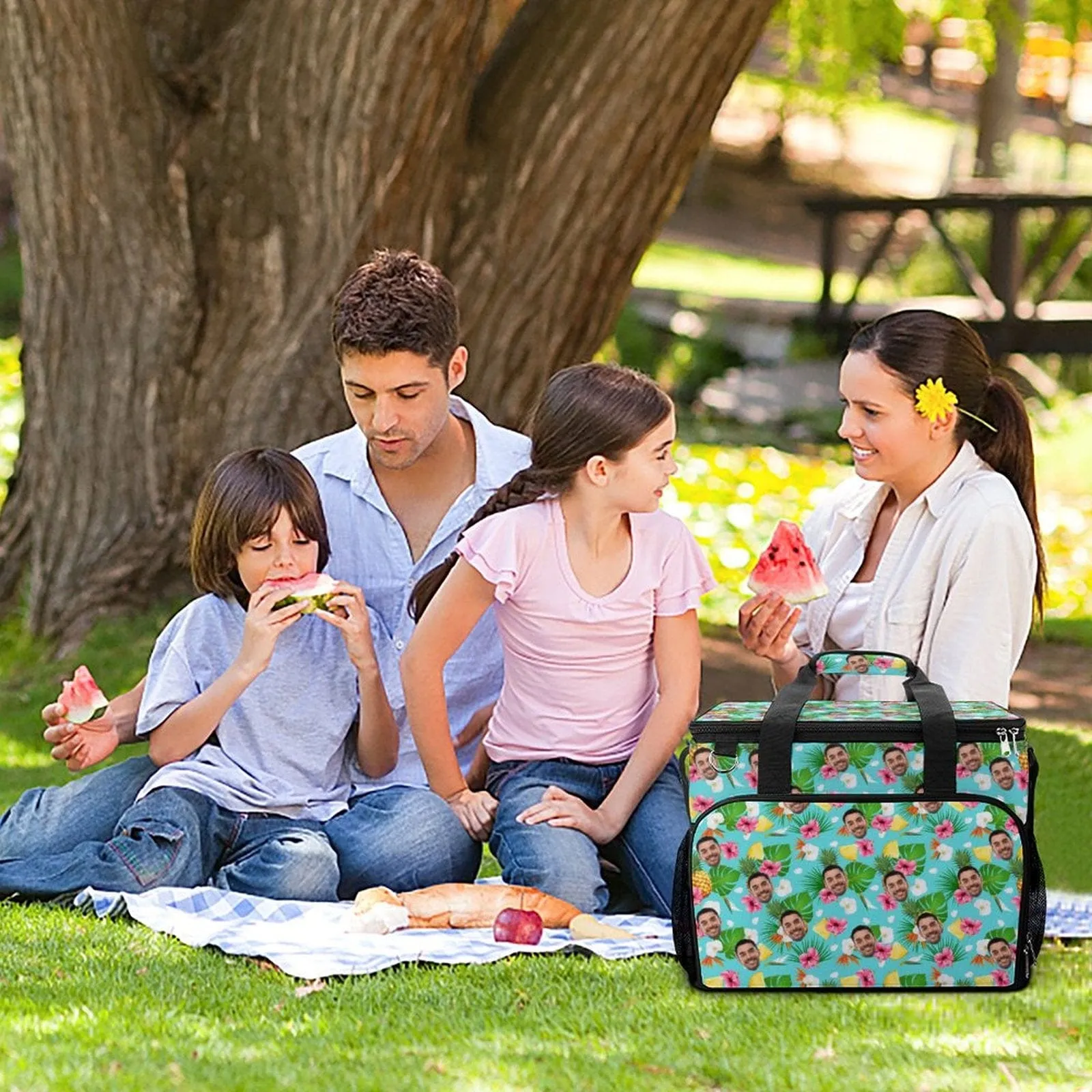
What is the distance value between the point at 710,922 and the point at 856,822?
0.35 m

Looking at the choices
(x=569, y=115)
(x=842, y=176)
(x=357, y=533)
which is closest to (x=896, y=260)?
(x=842, y=176)

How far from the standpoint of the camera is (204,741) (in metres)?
4.54

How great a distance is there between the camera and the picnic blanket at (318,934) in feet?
13.0

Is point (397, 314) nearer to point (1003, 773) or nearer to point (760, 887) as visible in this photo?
point (760, 887)

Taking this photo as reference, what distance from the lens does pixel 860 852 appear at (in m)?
3.80

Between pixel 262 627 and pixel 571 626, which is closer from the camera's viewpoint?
pixel 262 627

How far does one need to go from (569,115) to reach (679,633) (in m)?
2.65

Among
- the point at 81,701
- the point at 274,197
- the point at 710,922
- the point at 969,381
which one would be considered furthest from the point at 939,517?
the point at 274,197

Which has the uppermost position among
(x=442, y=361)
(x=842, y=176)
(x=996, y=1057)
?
(x=442, y=361)

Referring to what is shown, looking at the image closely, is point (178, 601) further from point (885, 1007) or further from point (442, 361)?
point (885, 1007)

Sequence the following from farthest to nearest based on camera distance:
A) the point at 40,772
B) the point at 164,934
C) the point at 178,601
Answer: the point at 178,601 → the point at 40,772 → the point at 164,934

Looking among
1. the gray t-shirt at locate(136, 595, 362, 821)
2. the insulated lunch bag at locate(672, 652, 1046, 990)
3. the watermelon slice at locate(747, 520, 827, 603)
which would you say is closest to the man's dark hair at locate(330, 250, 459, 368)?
the gray t-shirt at locate(136, 595, 362, 821)

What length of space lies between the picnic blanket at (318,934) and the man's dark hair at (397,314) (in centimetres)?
132

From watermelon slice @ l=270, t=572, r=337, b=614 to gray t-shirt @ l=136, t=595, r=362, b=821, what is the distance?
21 centimetres
